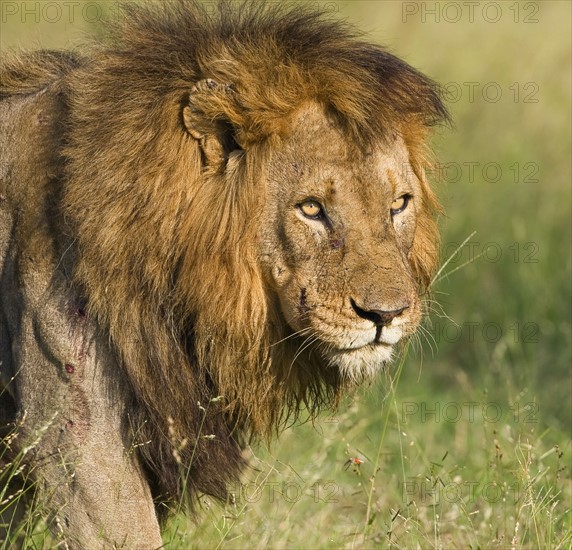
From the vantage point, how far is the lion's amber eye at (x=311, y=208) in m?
3.47

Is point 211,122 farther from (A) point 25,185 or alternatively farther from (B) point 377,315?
(B) point 377,315

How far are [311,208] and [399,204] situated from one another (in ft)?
1.17

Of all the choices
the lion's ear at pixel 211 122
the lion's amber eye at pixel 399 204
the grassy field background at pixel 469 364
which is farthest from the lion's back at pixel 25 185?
the lion's amber eye at pixel 399 204

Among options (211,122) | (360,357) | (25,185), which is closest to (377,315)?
(360,357)

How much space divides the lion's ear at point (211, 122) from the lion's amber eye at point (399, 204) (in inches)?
21.3

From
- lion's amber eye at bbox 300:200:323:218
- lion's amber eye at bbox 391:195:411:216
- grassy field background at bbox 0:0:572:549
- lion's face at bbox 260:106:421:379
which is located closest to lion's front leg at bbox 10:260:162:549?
grassy field background at bbox 0:0:572:549

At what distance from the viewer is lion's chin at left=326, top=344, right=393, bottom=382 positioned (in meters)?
3.44

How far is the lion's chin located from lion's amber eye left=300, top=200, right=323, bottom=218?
0.44 m

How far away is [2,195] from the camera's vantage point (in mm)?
3648

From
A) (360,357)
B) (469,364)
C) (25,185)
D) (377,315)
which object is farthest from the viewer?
(469,364)

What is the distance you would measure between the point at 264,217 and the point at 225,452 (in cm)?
87

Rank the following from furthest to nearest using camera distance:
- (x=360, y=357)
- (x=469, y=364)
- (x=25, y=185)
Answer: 1. (x=469, y=364)
2. (x=25, y=185)
3. (x=360, y=357)

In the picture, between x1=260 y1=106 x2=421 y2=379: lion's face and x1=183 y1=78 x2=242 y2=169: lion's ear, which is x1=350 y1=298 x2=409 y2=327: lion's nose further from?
x1=183 y1=78 x2=242 y2=169: lion's ear

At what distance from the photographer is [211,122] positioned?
353cm
